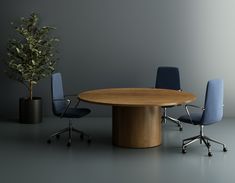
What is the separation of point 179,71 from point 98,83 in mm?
1494

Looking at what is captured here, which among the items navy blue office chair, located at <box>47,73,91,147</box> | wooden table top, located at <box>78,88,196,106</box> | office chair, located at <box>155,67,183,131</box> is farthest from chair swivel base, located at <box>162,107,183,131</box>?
navy blue office chair, located at <box>47,73,91,147</box>

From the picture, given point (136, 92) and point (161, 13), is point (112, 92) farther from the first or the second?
point (161, 13)

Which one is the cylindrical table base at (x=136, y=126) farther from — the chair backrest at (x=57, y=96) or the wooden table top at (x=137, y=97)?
the chair backrest at (x=57, y=96)

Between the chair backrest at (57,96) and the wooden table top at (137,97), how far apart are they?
1.34ft

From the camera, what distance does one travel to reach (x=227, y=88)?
7598 mm

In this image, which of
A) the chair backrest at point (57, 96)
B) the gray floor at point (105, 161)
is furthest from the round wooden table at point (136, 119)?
the chair backrest at point (57, 96)

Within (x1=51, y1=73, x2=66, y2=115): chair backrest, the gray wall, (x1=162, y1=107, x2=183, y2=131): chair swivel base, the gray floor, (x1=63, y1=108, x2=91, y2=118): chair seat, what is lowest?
the gray floor

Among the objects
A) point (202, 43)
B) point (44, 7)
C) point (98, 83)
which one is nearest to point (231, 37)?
point (202, 43)

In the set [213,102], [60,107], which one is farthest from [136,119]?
[60,107]

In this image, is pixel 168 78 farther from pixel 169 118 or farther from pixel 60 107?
pixel 60 107

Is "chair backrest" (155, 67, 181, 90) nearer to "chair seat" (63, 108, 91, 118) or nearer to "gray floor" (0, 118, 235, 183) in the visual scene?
"gray floor" (0, 118, 235, 183)

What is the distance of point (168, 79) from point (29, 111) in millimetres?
2412

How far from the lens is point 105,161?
4914mm

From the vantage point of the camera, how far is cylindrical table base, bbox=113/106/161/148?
5398 mm
